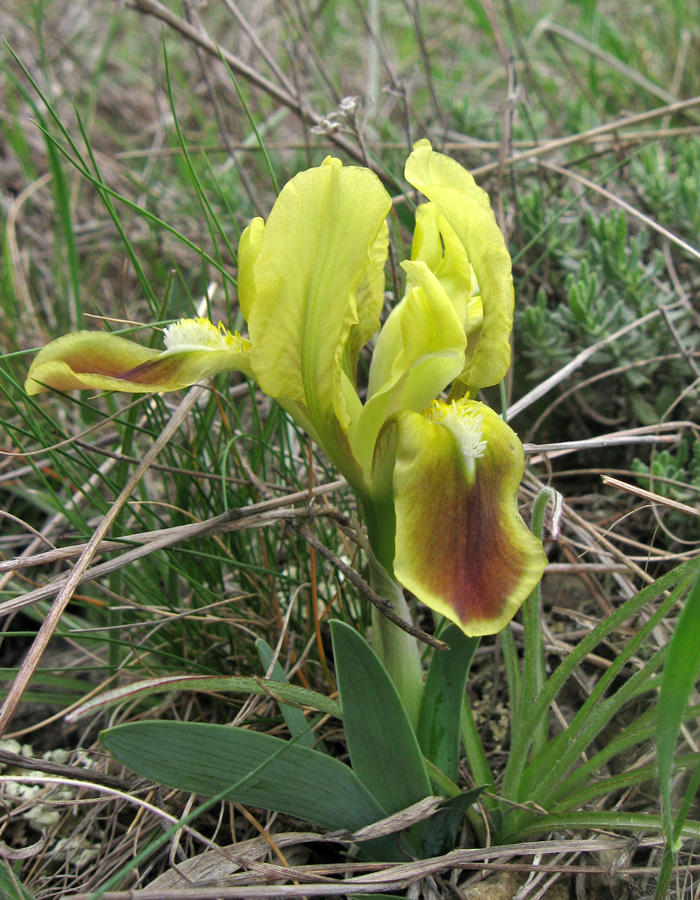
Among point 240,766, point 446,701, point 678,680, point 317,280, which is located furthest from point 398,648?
point 317,280

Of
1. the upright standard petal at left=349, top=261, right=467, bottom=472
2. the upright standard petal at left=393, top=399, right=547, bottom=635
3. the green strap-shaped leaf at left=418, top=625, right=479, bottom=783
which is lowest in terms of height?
the green strap-shaped leaf at left=418, top=625, right=479, bottom=783

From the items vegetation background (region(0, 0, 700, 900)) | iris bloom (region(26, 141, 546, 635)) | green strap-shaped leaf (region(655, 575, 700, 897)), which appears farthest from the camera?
vegetation background (region(0, 0, 700, 900))

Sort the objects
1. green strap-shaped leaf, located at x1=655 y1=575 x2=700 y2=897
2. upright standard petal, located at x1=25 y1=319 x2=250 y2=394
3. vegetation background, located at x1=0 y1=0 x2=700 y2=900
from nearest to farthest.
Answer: green strap-shaped leaf, located at x1=655 y1=575 x2=700 y2=897, upright standard petal, located at x1=25 y1=319 x2=250 y2=394, vegetation background, located at x1=0 y1=0 x2=700 y2=900

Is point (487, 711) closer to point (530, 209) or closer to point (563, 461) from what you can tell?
point (563, 461)

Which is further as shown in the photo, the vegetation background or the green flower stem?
the vegetation background

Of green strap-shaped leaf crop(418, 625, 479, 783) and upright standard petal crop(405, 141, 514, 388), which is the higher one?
upright standard petal crop(405, 141, 514, 388)

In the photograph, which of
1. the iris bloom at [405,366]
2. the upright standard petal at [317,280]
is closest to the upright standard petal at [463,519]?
the iris bloom at [405,366]

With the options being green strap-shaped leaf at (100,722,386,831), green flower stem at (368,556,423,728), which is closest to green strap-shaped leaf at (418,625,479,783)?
green flower stem at (368,556,423,728)

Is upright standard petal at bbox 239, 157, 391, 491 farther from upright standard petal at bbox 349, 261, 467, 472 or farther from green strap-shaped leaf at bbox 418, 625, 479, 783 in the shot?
green strap-shaped leaf at bbox 418, 625, 479, 783

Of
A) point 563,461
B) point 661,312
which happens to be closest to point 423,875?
point 563,461
